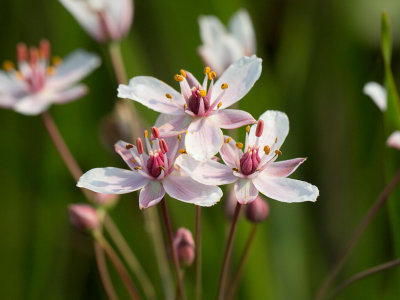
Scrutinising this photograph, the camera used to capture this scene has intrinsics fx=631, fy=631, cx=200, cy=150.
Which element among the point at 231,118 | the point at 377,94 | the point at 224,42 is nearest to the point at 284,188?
the point at 231,118

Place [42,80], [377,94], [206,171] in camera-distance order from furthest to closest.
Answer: [42,80] → [377,94] → [206,171]

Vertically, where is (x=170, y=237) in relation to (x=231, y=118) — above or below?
below

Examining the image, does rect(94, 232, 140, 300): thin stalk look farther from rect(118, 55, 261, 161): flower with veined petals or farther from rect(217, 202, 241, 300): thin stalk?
rect(118, 55, 261, 161): flower with veined petals

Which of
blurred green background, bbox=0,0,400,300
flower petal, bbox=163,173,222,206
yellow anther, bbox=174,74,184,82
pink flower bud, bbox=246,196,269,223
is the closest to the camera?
flower petal, bbox=163,173,222,206

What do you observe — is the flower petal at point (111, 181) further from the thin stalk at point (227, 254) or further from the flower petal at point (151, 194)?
the thin stalk at point (227, 254)

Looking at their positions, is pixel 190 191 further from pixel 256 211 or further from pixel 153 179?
pixel 256 211

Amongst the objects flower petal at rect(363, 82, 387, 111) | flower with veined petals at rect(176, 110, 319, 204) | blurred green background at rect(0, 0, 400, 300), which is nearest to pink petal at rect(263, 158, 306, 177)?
flower with veined petals at rect(176, 110, 319, 204)

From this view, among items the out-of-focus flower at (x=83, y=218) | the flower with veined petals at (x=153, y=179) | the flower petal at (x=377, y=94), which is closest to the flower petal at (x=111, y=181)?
the flower with veined petals at (x=153, y=179)
